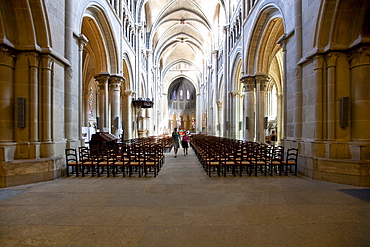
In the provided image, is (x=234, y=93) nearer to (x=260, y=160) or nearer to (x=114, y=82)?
(x=114, y=82)

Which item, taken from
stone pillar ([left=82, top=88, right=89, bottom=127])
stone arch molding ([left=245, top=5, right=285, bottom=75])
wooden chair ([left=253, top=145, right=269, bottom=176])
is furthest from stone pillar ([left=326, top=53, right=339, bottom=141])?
stone pillar ([left=82, top=88, right=89, bottom=127])

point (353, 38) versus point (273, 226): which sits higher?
point (353, 38)

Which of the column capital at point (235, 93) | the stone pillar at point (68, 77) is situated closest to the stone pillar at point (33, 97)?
the stone pillar at point (68, 77)

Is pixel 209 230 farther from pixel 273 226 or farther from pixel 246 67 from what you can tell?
pixel 246 67

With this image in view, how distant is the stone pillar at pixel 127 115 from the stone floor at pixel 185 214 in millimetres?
13791

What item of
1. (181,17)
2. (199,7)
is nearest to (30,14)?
(199,7)

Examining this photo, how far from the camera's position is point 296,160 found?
25.5ft

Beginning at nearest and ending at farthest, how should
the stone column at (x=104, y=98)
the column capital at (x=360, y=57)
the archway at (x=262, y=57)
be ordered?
the column capital at (x=360, y=57), the archway at (x=262, y=57), the stone column at (x=104, y=98)

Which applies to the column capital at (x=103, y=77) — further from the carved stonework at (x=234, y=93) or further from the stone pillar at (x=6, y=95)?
the carved stonework at (x=234, y=93)

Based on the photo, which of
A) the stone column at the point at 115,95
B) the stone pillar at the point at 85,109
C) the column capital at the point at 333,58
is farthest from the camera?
the stone pillar at the point at 85,109

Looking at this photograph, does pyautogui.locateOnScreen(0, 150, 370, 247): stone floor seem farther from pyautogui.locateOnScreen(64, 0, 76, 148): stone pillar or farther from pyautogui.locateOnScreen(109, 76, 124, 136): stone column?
pyautogui.locateOnScreen(109, 76, 124, 136): stone column

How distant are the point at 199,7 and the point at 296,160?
28.1m

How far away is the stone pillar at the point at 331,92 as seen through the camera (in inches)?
277

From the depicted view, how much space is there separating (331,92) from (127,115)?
17374mm
